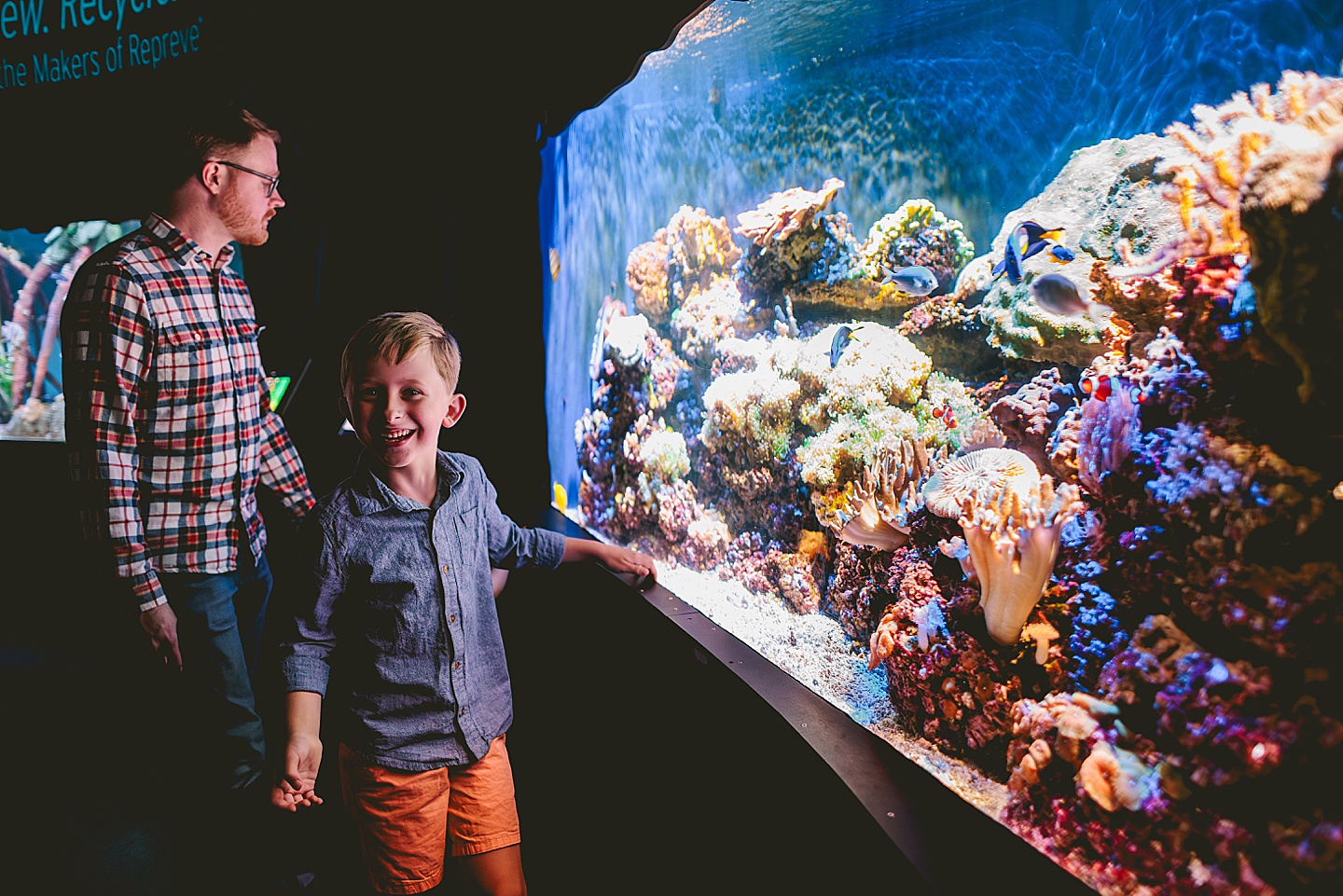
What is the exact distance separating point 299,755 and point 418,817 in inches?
12.8

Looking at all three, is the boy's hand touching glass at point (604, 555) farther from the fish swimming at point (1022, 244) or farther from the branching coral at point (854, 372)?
the fish swimming at point (1022, 244)

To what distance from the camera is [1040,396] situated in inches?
68.0

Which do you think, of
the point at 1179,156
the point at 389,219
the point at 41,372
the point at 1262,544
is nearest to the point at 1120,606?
the point at 1262,544

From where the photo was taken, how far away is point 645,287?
356cm

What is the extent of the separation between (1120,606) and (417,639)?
1475mm

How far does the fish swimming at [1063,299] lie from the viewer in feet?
5.33

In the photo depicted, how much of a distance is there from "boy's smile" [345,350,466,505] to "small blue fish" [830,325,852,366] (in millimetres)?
1365

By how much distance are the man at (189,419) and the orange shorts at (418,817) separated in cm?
95

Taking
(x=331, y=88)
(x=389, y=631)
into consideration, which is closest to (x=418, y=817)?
(x=389, y=631)

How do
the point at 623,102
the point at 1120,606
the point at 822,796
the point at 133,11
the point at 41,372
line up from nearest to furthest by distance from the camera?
1. the point at 1120,606
2. the point at 822,796
3. the point at 623,102
4. the point at 133,11
5. the point at 41,372

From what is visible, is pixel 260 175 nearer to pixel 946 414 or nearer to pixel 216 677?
pixel 216 677

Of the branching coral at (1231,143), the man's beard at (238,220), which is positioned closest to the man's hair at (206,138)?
the man's beard at (238,220)

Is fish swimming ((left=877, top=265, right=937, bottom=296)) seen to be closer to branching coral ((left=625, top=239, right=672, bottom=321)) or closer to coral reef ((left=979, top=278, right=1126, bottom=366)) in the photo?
coral reef ((left=979, top=278, right=1126, bottom=366))

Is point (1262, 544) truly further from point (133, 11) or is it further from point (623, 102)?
point (133, 11)
